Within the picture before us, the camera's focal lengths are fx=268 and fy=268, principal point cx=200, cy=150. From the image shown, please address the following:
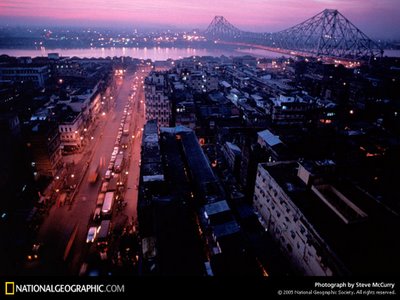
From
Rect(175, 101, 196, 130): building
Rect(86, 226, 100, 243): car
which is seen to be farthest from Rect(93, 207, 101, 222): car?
Rect(175, 101, 196, 130): building

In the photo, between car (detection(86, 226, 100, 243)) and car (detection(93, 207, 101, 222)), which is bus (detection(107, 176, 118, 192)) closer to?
car (detection(93, 207, 101, 222))

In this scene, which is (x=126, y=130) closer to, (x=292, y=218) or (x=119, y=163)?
(x=119, y=163)

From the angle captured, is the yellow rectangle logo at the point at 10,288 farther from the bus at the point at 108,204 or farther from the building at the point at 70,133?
the building at the point at 70,133

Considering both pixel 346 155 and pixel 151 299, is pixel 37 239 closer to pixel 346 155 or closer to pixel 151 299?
pixel 151 299

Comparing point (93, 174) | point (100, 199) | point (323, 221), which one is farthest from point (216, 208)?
point (93, 174)

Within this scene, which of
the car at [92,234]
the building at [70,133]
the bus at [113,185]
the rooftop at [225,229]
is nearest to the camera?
the rooftop at [225,229]

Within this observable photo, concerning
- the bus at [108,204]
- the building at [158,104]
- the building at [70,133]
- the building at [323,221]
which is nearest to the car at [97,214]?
the bus at [108,204]
